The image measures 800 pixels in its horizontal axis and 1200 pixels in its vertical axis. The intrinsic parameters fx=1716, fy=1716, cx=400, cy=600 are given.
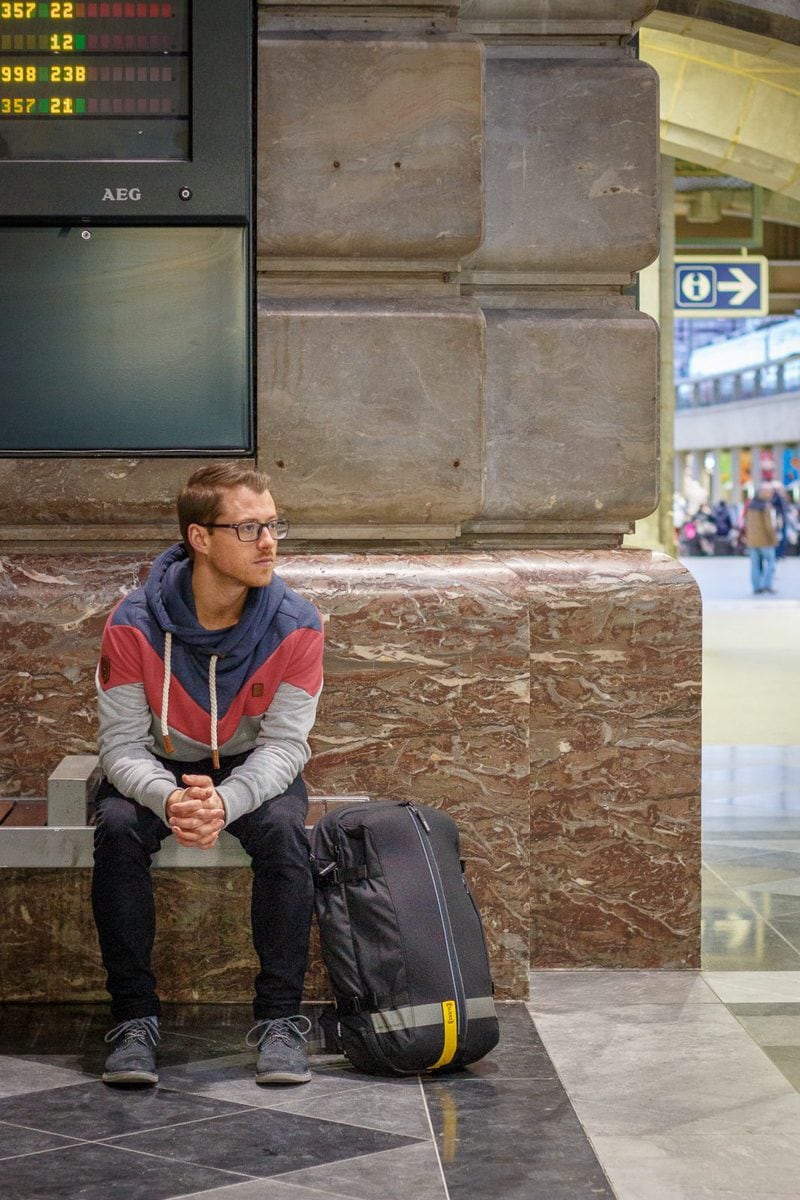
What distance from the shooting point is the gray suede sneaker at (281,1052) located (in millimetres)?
3658

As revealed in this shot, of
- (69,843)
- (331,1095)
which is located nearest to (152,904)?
(69,843)

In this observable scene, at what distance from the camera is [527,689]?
14.6 feet

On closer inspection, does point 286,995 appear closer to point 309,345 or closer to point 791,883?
point 309,345

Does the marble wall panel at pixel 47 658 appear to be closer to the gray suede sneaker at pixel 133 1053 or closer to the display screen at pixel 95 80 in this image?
the gray suede sneaker at pixel 133 1053

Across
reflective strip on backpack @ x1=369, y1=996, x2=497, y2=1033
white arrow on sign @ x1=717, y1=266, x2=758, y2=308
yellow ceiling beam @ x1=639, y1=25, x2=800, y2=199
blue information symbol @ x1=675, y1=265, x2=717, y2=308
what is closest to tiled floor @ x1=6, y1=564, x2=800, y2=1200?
reflective strip on backpack @ x1=369, y1=996, x2=497, y2=1033

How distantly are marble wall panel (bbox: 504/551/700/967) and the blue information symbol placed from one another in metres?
13.1

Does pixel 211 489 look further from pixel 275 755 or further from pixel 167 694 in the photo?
pixel 275 755

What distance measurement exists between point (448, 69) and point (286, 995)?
242 cm

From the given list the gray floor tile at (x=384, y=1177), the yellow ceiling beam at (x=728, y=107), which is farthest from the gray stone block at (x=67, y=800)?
the yellow ceiling beam at (x=728, y=107)

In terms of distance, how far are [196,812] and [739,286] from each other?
1492cm

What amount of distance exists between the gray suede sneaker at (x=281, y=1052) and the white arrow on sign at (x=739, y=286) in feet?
48.3

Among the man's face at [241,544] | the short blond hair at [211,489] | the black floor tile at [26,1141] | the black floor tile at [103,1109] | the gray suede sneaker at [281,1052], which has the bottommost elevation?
the black floor tile at [103,1109]

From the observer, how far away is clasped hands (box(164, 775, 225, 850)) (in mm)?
3730

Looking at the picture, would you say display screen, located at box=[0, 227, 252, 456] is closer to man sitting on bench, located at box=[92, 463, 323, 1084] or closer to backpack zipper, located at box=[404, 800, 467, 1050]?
man sitting on bench, located at box=[92, 463, 323, 1084]
